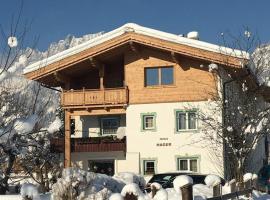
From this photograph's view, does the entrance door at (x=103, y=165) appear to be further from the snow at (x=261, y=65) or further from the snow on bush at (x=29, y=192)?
the snow on bush at (x=29, y=192)

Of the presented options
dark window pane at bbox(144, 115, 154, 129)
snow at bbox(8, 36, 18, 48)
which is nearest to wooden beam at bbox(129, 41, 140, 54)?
dark window pane at bbox(144, 115, 154, 129)

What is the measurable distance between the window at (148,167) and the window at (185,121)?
2281mm

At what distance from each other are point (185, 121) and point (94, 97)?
5036 mm

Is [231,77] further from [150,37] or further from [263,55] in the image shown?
[150,37]

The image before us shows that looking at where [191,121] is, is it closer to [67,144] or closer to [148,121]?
[148,121]

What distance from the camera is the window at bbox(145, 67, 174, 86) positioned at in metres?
29.3

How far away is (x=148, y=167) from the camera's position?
2931cm

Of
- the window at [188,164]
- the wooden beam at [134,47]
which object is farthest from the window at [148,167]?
the wooden beam at [134,47]

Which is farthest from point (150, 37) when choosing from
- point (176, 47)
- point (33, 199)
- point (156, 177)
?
point (33, 199)

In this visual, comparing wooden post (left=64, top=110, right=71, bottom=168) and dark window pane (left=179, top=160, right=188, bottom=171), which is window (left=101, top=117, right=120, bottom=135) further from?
dark window pane (left=179, top=160, right=188, bottom=171)

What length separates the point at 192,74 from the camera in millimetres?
28859

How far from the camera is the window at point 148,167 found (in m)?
29.2

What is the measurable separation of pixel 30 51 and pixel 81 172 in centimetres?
303

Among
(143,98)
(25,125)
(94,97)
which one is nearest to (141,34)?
(143,98)
